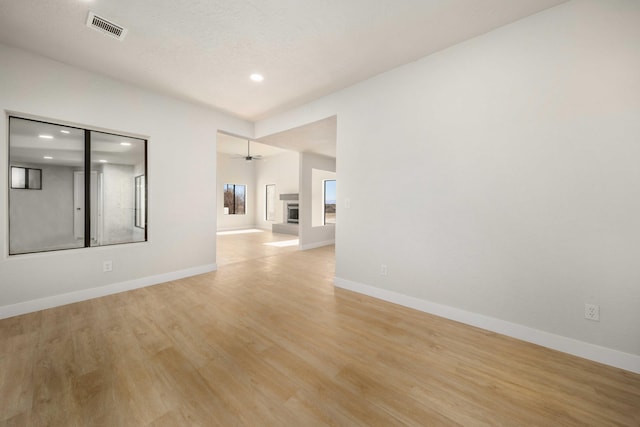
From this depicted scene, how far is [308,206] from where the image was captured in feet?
20.4

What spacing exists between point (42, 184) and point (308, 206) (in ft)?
14.9

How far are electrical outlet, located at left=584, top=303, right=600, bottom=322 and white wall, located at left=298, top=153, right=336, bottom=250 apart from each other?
194 inches

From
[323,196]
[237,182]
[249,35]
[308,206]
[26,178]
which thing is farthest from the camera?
[237,182]

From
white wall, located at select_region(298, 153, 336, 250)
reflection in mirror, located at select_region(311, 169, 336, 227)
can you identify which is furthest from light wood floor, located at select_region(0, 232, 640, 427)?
reflection in mirror, located at select_region(311, 169, 336, 227)

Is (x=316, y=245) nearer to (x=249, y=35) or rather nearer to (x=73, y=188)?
(x=73, y=188)

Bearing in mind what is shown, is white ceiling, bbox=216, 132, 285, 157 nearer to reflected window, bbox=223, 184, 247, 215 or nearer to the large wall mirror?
reflected window, bbox=223, 184, 247, 215

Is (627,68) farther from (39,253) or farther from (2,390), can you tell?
(39,253)

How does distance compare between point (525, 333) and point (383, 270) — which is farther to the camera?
point (383, 270)

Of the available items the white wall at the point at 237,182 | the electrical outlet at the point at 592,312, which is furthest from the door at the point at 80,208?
the white wall at the point at 237,182

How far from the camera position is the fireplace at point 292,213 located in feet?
30.0

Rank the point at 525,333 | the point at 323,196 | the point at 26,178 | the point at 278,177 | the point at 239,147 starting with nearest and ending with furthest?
the point at 525,333 < the point at 26,178 < the point at 323,196 < the point at 239,147 < the point at 278,177

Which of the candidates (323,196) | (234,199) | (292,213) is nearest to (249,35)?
(323,196)

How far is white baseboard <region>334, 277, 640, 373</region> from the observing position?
69.1 inches

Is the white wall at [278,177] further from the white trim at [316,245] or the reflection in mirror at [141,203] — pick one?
the reflection in mirror at [141,203]
